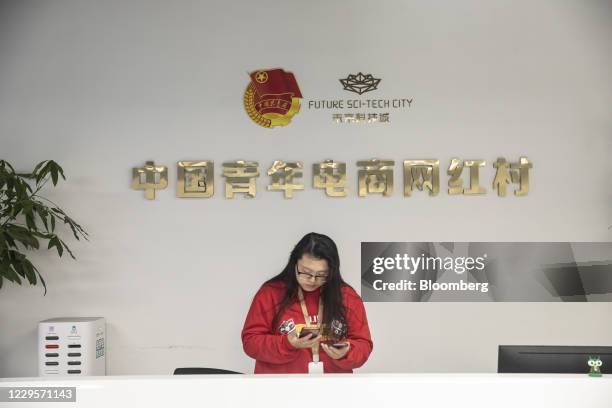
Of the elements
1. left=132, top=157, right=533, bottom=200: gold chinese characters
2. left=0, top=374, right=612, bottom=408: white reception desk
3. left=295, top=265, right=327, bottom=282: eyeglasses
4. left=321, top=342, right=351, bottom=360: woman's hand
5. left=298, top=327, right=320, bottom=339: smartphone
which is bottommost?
left=321, top=342, right=351, bottom=360: woman's hand

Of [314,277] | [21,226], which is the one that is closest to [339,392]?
[314,277]

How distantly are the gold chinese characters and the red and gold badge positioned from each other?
30 cm

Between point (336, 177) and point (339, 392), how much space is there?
2.81 meters

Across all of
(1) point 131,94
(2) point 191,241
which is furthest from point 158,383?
(1) point 131,94

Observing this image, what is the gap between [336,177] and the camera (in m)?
4.28

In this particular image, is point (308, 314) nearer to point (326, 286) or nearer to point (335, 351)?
point (326, 286)

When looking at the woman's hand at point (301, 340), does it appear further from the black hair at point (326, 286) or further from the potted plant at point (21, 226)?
the potted plant at point (21, 226)

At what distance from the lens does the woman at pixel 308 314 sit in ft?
10.4

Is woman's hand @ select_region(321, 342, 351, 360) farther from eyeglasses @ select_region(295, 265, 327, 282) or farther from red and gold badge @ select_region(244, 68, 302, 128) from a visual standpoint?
red and gold badge @ select_region(244, 68, 302, 128)

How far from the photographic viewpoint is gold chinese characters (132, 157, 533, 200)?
4.27 meters

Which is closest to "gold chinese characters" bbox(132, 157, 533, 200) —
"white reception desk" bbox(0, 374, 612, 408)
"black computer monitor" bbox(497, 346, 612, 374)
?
"black computer monitor" bbox(497, 346, 612, 374)

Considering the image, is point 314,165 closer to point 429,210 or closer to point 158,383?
point 429,210

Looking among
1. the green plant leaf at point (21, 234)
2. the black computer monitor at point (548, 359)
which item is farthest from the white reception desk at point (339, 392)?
the green plant leaf at point (21, 234)

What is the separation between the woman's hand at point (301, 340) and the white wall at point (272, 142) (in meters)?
1.34
